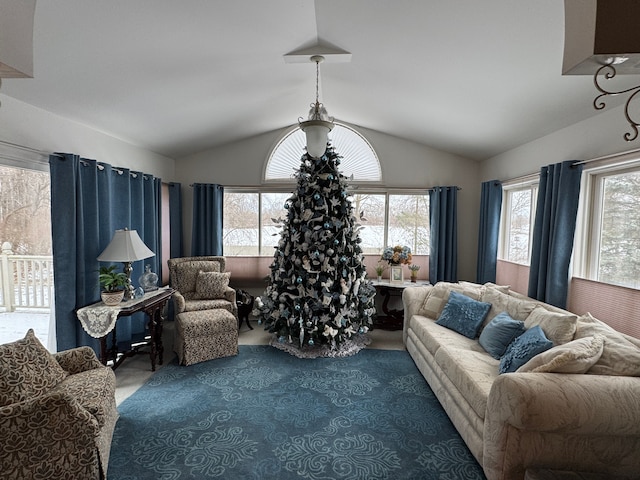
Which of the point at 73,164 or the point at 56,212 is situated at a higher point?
the point at 73,164

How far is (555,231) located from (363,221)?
2.59 m

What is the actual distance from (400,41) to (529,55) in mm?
890

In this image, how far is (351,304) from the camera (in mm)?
3832

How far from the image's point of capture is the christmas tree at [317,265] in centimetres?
371

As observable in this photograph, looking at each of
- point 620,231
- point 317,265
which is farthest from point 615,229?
point 317,265

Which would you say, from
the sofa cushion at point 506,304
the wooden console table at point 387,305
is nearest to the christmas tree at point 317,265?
the wooden console table at point 387,305

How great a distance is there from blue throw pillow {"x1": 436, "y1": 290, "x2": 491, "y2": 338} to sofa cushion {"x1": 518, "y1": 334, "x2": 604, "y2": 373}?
1.18 metres

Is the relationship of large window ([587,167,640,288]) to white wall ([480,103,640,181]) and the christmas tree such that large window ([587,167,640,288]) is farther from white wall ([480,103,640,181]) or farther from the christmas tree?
the christmas tree

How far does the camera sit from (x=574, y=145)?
2.95 m

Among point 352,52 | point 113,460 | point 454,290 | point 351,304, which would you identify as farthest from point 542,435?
point 352,52

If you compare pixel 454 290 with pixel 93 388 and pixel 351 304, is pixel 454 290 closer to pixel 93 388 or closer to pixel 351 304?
pixel 351 304

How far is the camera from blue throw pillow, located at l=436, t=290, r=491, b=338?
3168 mm

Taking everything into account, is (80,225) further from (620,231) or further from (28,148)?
(620,231)

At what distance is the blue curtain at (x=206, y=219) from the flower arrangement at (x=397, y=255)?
2519 mm
